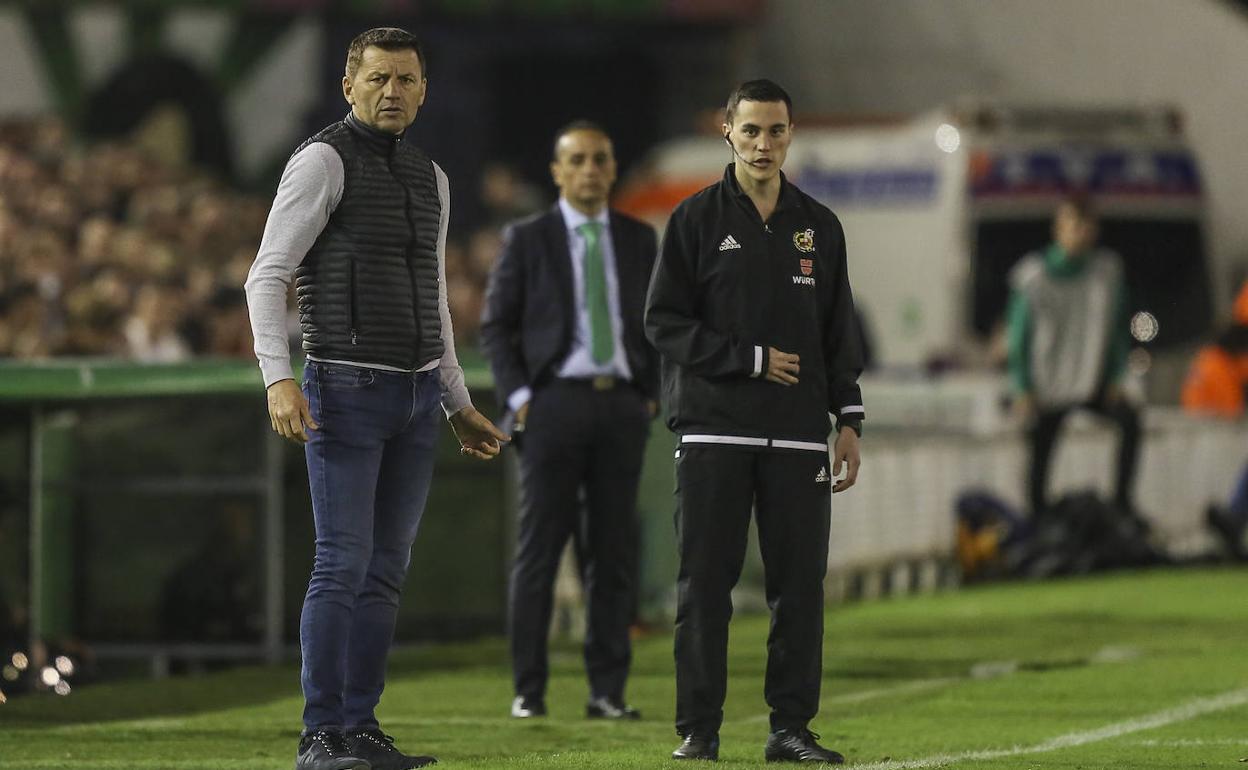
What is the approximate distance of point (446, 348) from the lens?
8078 mm

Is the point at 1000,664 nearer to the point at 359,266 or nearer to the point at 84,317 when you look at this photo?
the point at 359,266

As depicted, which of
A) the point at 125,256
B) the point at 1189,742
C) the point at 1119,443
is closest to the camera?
the point at 1189,742

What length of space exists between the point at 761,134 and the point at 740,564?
124cm

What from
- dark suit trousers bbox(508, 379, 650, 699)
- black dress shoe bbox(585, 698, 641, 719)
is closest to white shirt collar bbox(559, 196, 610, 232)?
dark suit trousers bbox(508, 379, 650, 699)

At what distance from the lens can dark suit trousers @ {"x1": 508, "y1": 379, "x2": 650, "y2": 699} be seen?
1021 cm

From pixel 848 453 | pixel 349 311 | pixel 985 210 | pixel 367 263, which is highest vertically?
pixel 985 210

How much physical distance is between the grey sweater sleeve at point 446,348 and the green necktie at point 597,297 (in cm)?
205

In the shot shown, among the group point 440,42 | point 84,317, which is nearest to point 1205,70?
point 440,42

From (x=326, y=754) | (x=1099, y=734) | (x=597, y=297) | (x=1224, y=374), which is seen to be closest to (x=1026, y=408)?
(x=1224, y=374)

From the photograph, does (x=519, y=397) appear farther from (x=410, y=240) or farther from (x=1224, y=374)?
(x=1224, y=374)

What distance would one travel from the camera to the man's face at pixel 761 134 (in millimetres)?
8086

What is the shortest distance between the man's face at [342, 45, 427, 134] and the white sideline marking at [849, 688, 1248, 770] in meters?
2.26

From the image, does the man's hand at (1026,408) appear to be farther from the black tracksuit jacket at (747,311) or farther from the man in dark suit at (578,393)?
the black tracksuit jacket at (747,311)

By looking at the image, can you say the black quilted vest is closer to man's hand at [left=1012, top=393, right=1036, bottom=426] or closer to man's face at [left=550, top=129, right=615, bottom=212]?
man's face at [left=550, top=129, right=615, bottom=212]
